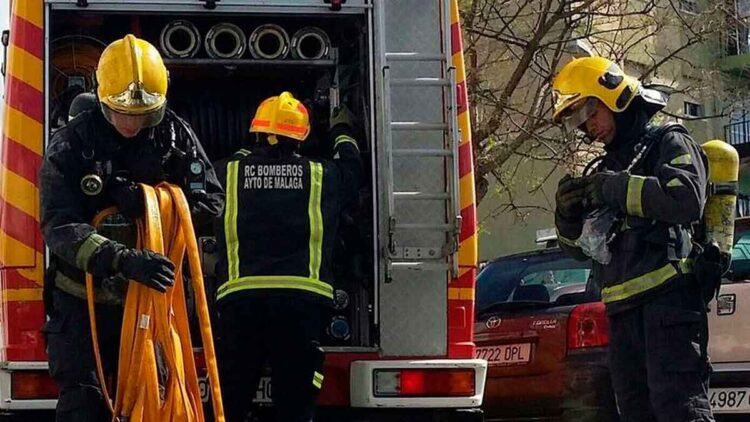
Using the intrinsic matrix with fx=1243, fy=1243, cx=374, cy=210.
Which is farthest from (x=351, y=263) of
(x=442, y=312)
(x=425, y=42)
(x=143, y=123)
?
(x=143, y=123)

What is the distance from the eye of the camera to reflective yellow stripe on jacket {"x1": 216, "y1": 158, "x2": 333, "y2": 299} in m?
5.41

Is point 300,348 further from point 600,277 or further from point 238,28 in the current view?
point 238,28

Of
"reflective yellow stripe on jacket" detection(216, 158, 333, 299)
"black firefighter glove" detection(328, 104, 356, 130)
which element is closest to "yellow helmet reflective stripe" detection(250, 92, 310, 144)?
"reflective yellow stripe on jacket" detection(216, 158, 333, 299)

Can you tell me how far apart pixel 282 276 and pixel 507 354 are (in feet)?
9.00

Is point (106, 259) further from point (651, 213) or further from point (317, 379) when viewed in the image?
point (651, 213)

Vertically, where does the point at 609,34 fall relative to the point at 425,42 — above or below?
above

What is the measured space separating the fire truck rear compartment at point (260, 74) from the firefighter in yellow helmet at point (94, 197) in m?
0.97

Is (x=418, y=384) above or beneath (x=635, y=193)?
beneath

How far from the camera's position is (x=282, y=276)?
5.42 meters

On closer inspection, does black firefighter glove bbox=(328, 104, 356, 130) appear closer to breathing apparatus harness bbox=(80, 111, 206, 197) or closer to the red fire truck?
the red fire truck

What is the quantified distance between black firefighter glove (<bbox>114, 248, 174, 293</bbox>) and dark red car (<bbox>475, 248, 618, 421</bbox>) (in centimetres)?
354

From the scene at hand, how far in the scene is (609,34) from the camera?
16.5 metres

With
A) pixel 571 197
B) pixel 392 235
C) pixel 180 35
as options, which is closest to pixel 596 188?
pixel 571 197

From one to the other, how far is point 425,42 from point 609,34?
438 inches
